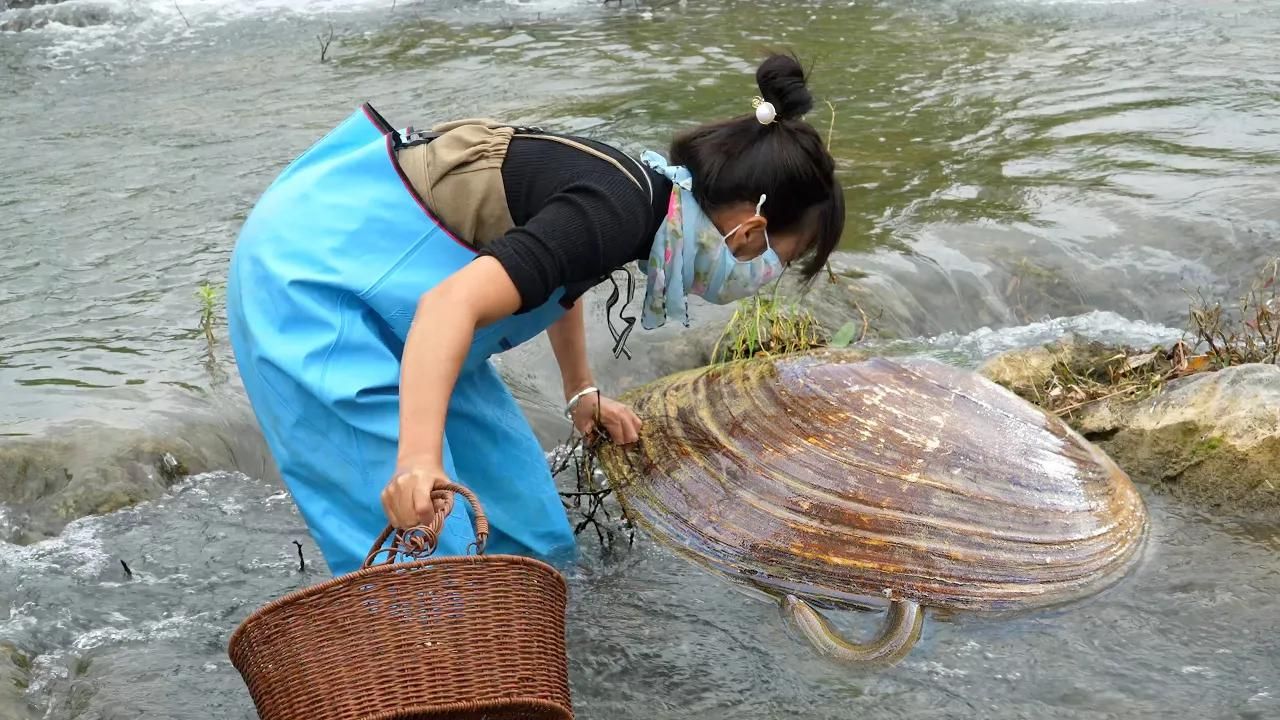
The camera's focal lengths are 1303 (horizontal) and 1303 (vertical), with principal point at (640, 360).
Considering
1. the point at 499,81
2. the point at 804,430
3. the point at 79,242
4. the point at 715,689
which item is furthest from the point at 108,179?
the point at 715,689

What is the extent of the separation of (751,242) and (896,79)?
6133 millimetres

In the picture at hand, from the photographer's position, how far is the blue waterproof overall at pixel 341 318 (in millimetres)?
2539

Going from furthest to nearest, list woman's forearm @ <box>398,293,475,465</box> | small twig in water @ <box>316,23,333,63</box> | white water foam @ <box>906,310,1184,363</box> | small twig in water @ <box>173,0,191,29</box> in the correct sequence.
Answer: small twig in water @ <box>173,0,191,29</box>, small twig in water @ <box>316,23,333,63</box>, white water foam @ <box>906,310,1184,363</box>, woman's forearm @ <box>398,293,475,465</box>

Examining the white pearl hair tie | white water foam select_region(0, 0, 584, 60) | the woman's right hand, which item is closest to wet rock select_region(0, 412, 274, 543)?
the woman's right hand

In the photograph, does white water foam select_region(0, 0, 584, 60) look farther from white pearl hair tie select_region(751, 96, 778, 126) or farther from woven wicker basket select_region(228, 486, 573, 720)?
woven wicker basket select_region(228, 486, 573, 720)

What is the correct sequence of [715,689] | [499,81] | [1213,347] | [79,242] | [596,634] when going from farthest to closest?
[499,81], [79,242], [1213,347], [596,634], [715,689]

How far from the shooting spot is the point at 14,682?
277cm

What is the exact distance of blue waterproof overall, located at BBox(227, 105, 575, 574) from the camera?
2539mm

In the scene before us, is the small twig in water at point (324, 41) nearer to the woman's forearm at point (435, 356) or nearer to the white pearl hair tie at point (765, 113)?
the white pearl hair tie at point (765, 113)

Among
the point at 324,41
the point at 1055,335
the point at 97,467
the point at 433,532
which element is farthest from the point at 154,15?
the point at 433,532

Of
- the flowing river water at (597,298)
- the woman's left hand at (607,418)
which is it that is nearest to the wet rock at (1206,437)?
the flowing river water at (597,298)

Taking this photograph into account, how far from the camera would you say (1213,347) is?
14.3 feet

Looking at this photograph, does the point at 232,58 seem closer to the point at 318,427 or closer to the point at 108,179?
the point at 108,179

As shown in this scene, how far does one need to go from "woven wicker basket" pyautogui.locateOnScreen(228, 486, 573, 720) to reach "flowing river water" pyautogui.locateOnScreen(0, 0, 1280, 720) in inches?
29.0
